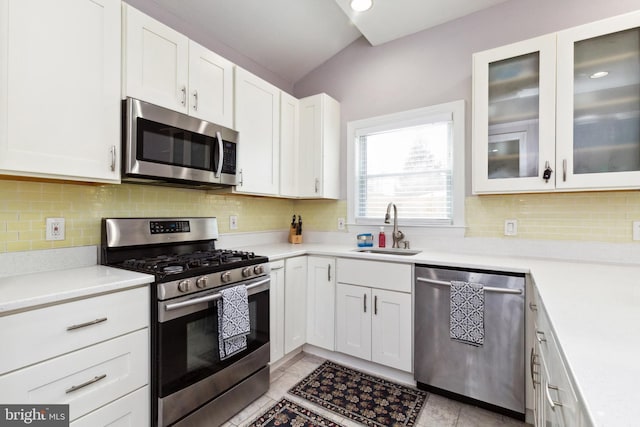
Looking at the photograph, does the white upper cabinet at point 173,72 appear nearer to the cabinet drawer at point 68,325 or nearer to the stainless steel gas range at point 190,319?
the stainless steel gas range at point 190,319

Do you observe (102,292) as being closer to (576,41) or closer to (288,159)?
(288,159)

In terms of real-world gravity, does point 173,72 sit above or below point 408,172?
above

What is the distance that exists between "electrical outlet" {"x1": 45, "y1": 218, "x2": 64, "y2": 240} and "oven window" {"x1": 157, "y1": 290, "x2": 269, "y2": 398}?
0.80 metres

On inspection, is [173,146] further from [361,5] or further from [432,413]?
[432,413]

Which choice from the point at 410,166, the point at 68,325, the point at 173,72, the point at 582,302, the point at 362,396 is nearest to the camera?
the point at 582,302

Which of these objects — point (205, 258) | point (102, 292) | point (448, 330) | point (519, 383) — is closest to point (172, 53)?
point (205, 258)

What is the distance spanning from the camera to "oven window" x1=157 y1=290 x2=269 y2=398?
1.51 meters

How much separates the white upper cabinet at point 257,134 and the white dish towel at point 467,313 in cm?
164

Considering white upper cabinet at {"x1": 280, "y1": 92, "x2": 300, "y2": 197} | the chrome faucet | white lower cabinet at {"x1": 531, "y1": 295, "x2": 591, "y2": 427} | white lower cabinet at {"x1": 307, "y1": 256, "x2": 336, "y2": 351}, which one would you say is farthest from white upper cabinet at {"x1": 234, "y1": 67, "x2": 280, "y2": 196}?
white lower cabinet at {"x1": 531, "y1": 295, "x2": 591, "y2": 427}

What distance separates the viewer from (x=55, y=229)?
168 centimetres

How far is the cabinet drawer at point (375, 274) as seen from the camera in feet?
7.25

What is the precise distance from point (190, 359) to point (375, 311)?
1.31m

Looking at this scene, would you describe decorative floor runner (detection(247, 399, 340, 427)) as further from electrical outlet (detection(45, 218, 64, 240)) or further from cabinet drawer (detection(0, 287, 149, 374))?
electrical outlet (detection(45, 218, 64, 240))

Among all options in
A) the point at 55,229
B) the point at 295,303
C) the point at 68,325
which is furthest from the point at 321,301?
the point at 55,229
